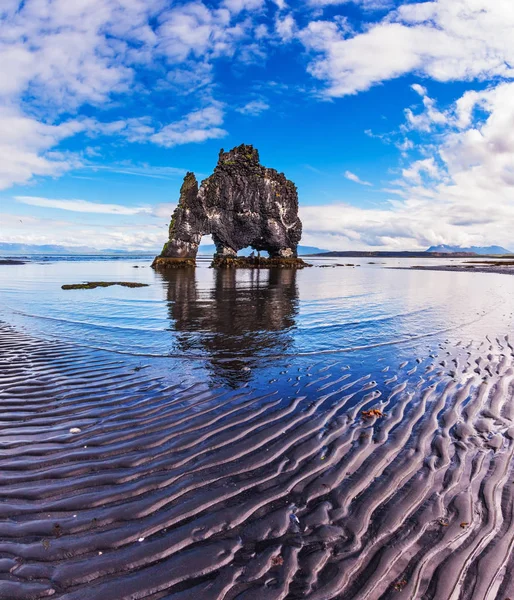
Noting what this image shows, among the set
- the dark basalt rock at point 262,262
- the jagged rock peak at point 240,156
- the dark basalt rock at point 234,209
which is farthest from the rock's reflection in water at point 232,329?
the jagged rock peak at point 240,156

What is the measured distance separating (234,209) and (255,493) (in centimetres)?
9346

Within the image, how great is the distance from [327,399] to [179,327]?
11134 mm

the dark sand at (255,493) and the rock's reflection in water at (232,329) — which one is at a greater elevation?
the rock's reflection in water at (232,329)

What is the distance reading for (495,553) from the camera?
4.22 m

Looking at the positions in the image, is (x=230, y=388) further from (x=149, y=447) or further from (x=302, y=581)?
(x=302, y=581)

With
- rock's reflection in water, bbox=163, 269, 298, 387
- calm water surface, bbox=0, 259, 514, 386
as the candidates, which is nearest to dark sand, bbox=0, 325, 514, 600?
rock's reflection in water, bbox=163, 269, 298, 387

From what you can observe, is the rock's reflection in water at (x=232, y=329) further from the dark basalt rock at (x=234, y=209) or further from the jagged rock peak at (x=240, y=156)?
the jagged rock peak at (x=240, y=156)

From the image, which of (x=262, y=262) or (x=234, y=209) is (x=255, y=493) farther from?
(x=234, y=209)

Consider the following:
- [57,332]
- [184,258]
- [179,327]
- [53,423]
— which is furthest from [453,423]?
[184,258]

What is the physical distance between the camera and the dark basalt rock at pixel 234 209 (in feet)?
295

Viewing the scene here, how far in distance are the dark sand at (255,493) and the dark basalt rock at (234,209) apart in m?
82.8

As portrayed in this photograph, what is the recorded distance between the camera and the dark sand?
3893 millimetres

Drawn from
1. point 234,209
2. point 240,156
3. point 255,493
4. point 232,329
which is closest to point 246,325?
point 232,329

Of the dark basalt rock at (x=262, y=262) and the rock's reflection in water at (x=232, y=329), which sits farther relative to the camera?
the dark basalt rock at (x=262, y=262)
